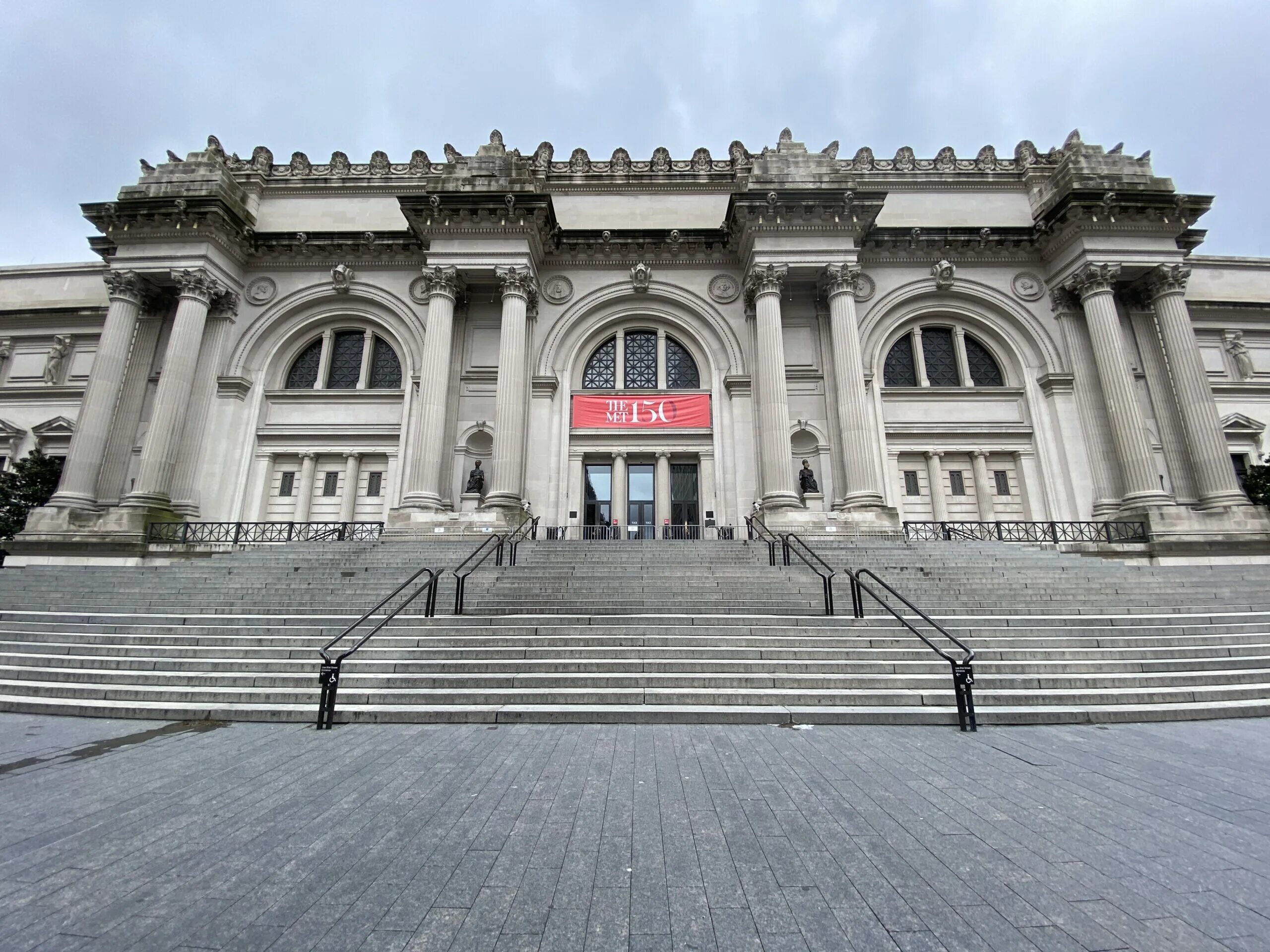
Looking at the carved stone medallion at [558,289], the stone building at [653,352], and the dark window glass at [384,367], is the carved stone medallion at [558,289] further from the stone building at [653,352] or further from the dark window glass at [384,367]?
the dark window glass at [384,367]

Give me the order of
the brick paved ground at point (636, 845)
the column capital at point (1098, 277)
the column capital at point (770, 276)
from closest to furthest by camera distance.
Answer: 1. the brick paved ground at point (636, 845)
2. the column capital at point (770, 276)
3. the column capital at point (1098, 277)

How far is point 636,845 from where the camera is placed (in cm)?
320

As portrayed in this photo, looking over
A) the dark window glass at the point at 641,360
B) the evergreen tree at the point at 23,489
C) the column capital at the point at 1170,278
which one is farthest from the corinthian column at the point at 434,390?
the column capital at the point at 1170,278

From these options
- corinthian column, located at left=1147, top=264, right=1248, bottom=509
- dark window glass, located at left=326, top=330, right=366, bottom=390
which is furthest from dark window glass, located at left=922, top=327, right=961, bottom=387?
dark window glass, located at left=326, top=330, right=366, bottom=390

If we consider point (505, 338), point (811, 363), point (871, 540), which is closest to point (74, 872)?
point (871, 540)

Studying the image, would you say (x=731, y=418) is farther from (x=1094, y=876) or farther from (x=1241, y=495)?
(x=1094, y=876)

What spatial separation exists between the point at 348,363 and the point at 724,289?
15558 mm

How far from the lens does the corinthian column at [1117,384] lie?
17.8 m

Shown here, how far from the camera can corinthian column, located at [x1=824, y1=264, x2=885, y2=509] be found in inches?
693

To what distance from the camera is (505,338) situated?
19.2m

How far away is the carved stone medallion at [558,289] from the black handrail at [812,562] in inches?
504

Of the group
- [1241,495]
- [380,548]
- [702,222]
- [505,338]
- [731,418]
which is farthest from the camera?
[702,222]

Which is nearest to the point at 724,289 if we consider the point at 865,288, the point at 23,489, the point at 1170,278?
the point at 865,288

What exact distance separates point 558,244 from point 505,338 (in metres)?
5.30
